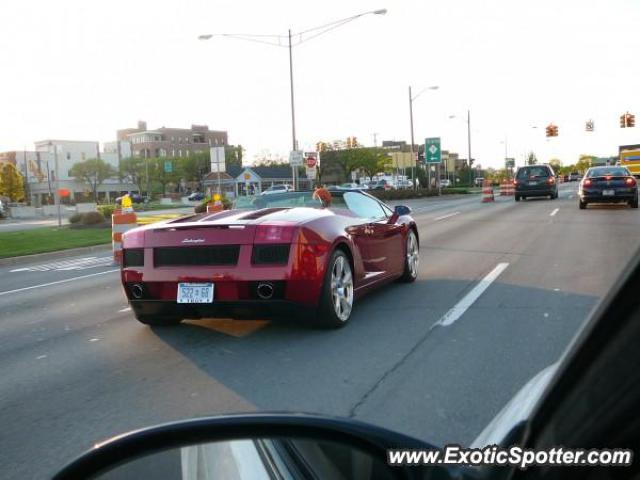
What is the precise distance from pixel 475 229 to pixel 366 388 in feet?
44.1

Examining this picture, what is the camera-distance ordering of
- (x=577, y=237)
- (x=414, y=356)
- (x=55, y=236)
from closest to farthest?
1. (x=414, y=356)
2. (x=577, y=237)
3. (x=55, y=236)

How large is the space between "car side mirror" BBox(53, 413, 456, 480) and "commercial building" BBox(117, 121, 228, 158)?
135450mm

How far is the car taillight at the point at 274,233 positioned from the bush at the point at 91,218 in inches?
882

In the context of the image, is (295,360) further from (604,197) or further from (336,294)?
(604,197)

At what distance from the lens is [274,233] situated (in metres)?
5.61

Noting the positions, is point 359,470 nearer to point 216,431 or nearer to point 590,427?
point 216,431

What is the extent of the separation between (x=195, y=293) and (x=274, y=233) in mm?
849

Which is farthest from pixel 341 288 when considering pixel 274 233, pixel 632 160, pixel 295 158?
pixel 632 160

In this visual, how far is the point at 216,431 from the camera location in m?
1.25

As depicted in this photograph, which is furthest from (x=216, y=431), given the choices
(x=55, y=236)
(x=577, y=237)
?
(x=55, y=236)

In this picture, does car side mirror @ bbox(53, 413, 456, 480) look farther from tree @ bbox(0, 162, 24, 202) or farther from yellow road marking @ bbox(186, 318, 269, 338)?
tree @ bbox(0, 162, 24, 202)

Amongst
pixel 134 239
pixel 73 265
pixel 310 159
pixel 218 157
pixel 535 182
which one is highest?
pixel 310 159

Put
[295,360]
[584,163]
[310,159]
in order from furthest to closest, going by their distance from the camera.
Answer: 1. [584,163]
2. [310,159]
3. [295,360]

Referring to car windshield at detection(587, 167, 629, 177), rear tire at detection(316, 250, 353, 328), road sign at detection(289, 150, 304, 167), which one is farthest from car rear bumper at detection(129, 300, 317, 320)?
road sign at detection(289, 150, 304, 167)
